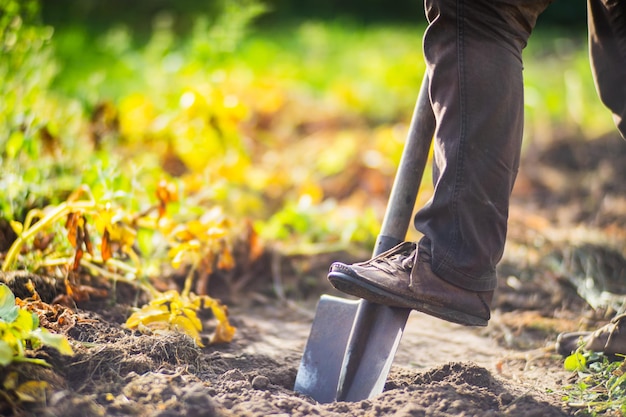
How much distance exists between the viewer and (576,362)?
179 cm

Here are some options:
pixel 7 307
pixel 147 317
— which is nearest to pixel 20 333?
pixel 7 307

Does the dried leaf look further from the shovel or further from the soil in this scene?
the shovel

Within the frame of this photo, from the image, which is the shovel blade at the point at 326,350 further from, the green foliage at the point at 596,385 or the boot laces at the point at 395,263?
the green foliage at the point at 596,385

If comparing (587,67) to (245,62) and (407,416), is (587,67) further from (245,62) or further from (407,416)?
(407,416)

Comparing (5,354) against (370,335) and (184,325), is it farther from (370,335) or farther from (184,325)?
(370,335)

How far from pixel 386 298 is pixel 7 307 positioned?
851 mm

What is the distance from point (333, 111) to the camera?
14.6 ft

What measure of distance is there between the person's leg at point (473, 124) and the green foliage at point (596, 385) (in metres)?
0.35

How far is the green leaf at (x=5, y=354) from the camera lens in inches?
52.2

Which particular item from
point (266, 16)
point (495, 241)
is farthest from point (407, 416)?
point (266, 16)

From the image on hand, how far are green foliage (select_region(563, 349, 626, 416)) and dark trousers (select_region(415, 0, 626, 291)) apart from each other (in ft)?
1.08

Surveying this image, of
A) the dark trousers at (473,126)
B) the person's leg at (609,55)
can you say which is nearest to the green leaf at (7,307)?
the dark trousers at (473,126)

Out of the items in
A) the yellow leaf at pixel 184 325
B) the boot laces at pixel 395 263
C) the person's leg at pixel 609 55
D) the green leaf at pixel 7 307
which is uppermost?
the person's leg at pixel 609 55

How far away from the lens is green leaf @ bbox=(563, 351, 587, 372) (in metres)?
1.78
